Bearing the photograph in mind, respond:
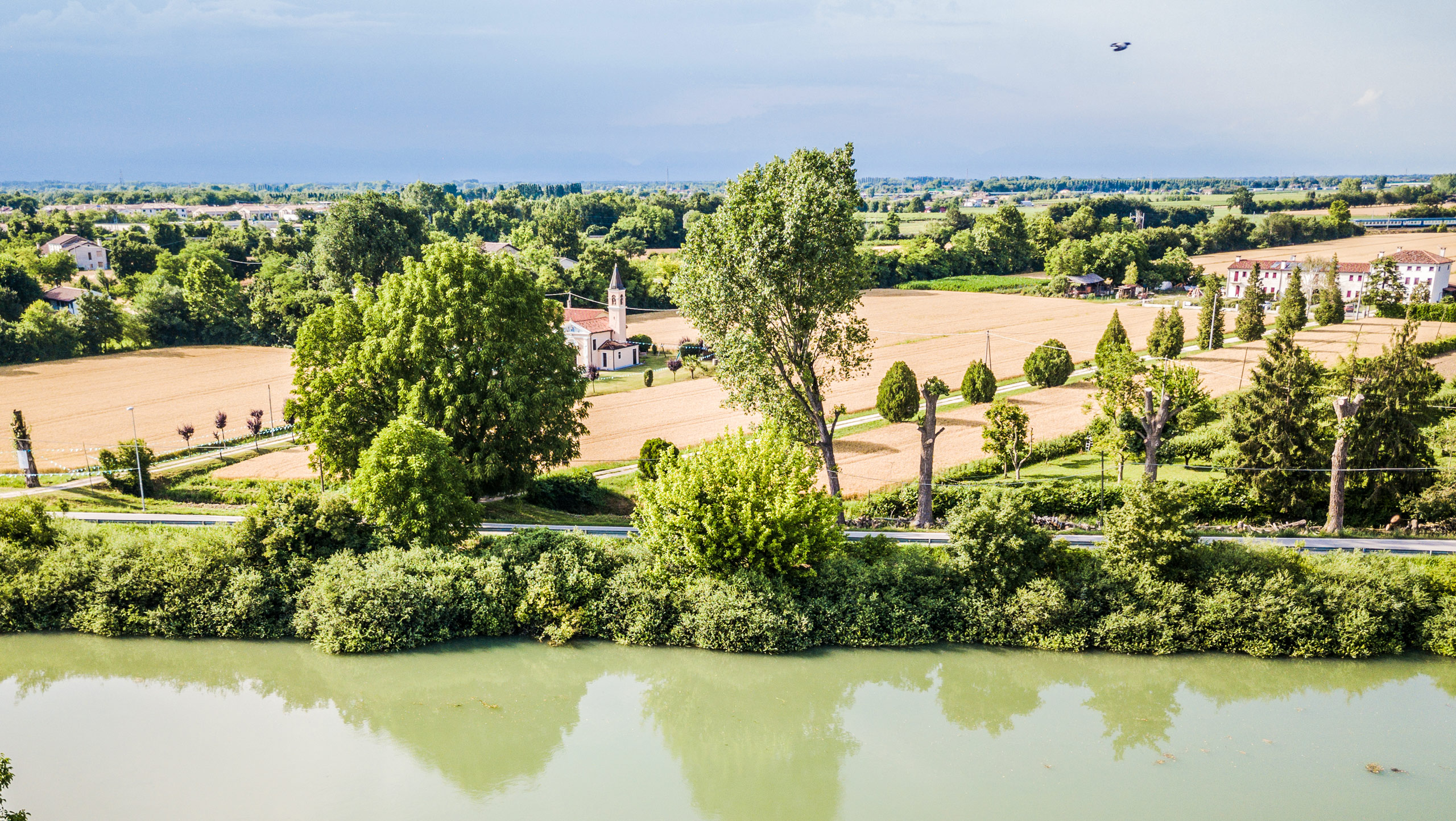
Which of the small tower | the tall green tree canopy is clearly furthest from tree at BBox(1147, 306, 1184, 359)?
the tall green tree canopy

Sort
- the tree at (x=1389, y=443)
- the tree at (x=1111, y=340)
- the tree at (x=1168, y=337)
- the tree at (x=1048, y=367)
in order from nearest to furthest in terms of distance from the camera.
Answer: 1. the tree at (x=1389, y=443)
2. the tree at (x=1048, y=367)
3. the tree at (x=1111, y=340)
4. the tree at (x=1168, y=337)

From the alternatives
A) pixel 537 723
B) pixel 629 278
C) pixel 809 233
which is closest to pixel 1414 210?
pixel 629 278

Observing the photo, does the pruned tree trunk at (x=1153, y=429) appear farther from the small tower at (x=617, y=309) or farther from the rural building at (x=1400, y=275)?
the rural building at (x=1400, y=275)

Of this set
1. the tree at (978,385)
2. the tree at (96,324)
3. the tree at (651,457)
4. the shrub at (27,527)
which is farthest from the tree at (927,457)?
the tree at (96,324)

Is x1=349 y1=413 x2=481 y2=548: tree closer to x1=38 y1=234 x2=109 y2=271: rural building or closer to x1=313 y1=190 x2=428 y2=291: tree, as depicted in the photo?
x1=313 y1=190 x2=428 y2=291: tree

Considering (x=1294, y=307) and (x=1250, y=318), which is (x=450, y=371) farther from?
(x=1294, y=307)
